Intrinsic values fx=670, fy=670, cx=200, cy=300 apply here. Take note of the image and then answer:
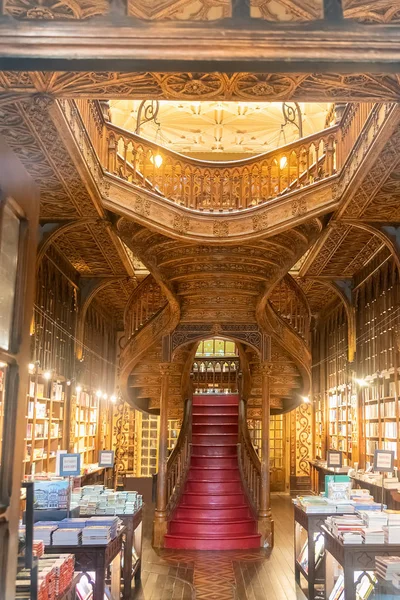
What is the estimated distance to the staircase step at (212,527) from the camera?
966cm

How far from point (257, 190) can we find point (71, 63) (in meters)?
6.48

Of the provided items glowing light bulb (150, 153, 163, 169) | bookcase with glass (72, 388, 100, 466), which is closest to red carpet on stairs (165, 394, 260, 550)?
bookcase with glass (72, 388, 100, 466)

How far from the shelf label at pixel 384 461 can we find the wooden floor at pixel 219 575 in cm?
163

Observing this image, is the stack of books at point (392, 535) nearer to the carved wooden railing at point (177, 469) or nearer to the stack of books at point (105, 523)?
the stack of books at point (105, 523)

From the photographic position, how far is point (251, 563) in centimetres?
838

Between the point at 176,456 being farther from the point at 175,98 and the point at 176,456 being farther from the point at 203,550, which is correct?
the point at 175,98

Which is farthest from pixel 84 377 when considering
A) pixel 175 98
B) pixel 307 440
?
pixel 175 98

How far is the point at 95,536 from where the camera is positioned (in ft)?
16.6

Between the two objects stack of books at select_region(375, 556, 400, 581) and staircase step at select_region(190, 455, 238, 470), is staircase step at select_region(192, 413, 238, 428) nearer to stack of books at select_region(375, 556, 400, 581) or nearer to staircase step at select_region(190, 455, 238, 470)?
staircase step at select_region(190, 455, 238, 470)

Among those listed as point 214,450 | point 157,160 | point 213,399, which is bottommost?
point 214,450

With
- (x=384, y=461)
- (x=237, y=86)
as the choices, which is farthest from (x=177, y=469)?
(x=237, y=86)

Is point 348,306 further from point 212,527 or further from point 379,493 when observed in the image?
point 212,527

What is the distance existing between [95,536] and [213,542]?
4.66 m

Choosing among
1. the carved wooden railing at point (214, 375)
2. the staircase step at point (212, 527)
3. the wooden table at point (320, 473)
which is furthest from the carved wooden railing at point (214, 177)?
the carved wooden railing at point (214, 375)
